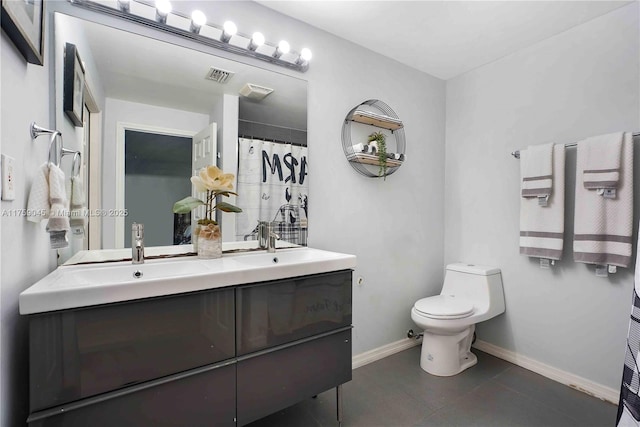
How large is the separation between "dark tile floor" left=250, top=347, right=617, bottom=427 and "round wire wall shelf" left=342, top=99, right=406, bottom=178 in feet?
4.79

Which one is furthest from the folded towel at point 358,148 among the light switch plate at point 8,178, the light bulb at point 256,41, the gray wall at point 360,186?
the light switch plate at point 8,178

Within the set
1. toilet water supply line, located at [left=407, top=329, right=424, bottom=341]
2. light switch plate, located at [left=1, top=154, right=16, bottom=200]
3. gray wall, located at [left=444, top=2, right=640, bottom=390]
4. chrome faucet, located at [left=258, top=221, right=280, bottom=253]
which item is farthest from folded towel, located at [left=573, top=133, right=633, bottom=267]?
light switch plate, located at [left=1, top=154, right=16, bottom=200]

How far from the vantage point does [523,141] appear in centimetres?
229

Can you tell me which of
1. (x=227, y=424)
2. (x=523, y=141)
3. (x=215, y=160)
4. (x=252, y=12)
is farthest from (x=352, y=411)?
(x=252, y=12)

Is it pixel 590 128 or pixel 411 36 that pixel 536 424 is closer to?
pixel 590 128

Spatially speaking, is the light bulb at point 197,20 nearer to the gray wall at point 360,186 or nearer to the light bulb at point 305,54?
the gray wall at point 360,186

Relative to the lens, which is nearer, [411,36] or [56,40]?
[56,40]

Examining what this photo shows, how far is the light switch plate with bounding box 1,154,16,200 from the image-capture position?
2.76 ft

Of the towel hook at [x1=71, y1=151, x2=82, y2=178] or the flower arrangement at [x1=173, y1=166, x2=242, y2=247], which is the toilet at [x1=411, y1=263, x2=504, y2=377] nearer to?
the flower arrangement at [x1=173, y1=166, x2=242, y2=247]

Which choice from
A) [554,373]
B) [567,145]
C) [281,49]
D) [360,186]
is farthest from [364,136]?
[554,373]

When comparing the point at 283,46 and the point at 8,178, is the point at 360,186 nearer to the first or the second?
the point at 283,46

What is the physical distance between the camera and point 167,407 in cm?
110

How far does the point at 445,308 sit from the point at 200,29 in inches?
89.8

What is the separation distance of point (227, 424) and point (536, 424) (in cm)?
163
